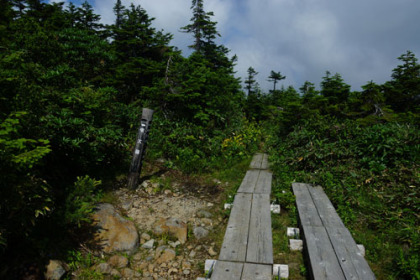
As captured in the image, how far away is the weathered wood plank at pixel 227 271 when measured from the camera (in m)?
2.95

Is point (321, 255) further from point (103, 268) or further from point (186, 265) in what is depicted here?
point (103, 268)

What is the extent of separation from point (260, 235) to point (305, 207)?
1.56 m

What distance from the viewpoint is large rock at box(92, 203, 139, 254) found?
4.30m

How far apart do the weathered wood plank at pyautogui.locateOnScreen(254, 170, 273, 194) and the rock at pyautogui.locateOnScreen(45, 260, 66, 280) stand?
13.5 feet

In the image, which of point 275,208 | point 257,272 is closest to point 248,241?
point 257,272

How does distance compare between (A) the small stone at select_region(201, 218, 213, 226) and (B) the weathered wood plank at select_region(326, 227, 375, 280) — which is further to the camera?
(A) the small stone at select_region(201, 218, 213, 226)

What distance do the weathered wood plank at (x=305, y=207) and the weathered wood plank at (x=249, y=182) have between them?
3.41ft

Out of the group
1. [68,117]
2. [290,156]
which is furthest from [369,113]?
[68,117]

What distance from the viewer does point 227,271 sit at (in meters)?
3.06

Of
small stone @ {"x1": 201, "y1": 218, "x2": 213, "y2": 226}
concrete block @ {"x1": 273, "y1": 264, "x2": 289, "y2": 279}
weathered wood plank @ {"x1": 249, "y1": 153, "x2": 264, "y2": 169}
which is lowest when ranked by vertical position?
small stone @ {"x1": 201, "y1": 218, "x2": 213, "y2": 226}

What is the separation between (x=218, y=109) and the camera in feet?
40.3

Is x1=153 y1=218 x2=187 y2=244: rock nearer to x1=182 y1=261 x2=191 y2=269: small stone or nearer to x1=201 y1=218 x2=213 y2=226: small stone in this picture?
x1=201 y1=218 x2=213 y2=226: small stone

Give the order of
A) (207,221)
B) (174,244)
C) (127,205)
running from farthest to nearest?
(127,205)
(207,221)
(174,244)

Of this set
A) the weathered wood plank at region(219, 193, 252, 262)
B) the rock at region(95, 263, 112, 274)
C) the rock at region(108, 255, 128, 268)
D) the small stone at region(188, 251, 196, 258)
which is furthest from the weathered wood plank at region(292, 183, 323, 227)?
the rock at region(95, 263, 112, 274)
